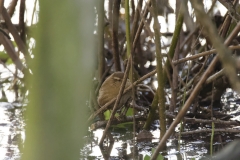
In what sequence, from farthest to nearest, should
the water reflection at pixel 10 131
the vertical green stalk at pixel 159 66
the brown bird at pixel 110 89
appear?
the brown bird at pixel 110 89 → the water reflection at pixel 10 131 → the vertical green stalk at pixel 159 66

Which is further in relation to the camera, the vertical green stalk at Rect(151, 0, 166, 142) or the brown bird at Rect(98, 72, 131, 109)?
the brown bird at Rect(98, 72, 131, 109)

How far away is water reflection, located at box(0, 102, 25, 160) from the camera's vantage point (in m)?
1.42

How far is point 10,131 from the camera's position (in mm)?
1729

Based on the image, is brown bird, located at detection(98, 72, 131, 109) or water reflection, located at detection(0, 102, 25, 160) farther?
brown bird, located at detection(98, 72, 131, 109)

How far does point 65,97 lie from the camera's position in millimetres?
381

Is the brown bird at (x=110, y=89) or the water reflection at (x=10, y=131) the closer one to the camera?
the water reflection at (x=10, y=131)

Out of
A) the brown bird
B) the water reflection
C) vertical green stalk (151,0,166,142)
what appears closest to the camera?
vertical green stalk (151,0,166,142)

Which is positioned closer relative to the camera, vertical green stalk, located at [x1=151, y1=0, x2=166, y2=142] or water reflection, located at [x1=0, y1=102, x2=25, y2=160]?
vertical green stalk, located at [x1=151, y1=0, x2=166, y2=142]

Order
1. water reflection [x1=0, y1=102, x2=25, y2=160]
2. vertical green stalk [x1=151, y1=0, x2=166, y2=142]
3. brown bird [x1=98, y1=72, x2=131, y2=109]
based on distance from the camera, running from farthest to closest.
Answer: brown bird [x1=98, y1=72, x2=131, y2=109] → water reflection [x1=0, y1=102, x2=25, y2=160] → vertical green stalk [x1=151, y1=0, x2=166, y2=142]

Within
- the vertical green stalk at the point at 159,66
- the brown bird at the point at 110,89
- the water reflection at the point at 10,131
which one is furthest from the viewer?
the brown bird at the point at 110,89

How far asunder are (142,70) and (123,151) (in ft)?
4.54

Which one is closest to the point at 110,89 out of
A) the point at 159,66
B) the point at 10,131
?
the point at 10,131

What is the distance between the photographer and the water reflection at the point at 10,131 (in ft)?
4.66

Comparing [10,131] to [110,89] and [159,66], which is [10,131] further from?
[159,66]
